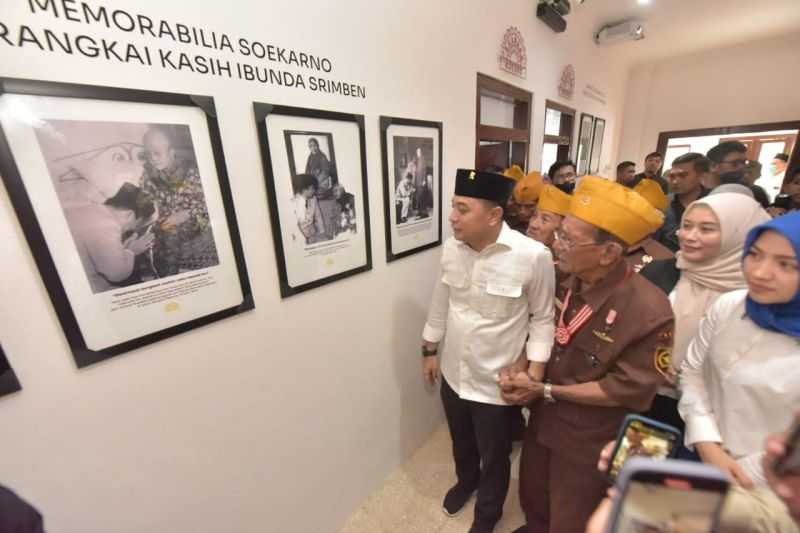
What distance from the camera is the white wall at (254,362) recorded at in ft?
2.30

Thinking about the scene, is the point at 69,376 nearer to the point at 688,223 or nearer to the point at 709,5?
the point at 688,223

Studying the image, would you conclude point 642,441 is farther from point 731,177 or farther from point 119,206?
point 731,177

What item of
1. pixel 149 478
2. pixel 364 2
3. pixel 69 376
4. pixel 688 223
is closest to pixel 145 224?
pixel 69 376

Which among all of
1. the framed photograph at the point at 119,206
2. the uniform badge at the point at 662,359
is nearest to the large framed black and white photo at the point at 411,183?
the framed photograph at the point at 119,206

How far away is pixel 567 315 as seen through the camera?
1.05 meters

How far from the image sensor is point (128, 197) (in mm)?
741

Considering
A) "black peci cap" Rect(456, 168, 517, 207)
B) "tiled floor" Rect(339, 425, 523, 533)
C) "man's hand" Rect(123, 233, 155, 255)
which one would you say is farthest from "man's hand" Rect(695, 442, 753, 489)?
"man's hand" Rect(123, 233, 155, 255)

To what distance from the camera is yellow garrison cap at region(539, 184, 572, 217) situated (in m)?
1.67

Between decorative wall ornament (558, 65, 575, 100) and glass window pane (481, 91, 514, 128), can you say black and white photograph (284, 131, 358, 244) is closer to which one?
glass window pane (481, 91, 514, 128)

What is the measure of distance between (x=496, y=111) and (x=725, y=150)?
1893 millimetres

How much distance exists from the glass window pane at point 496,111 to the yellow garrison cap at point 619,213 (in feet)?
4.65

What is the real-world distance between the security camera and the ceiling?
59 millimetres

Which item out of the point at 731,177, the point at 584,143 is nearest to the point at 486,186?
the point at 731,177

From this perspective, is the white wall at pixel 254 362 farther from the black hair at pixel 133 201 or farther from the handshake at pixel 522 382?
the handshake at pixel 522 382
